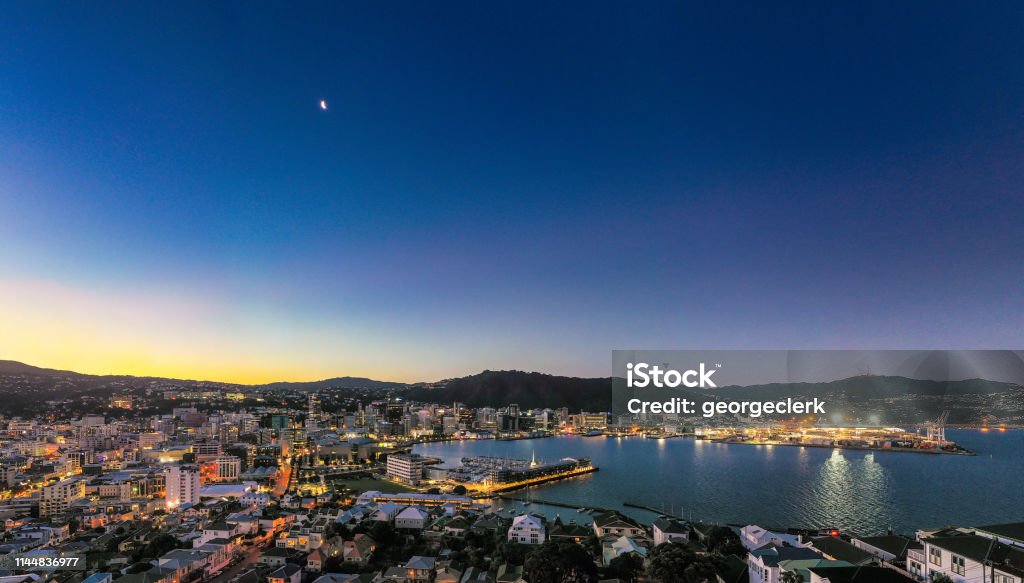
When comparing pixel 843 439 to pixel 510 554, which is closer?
pixel 510 554

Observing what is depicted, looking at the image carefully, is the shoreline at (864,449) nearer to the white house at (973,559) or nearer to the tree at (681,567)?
the white house at (973,559)

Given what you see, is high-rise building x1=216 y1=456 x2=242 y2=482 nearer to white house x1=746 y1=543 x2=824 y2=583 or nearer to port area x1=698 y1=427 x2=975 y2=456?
white house x1=746 y1=543 x2=824 y2=583

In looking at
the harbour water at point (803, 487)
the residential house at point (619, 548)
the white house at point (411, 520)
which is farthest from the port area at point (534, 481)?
the residential house at point (619, 548)

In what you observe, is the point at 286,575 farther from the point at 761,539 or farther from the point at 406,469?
the point at 406,469

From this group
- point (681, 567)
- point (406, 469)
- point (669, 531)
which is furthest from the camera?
point (406, 469)

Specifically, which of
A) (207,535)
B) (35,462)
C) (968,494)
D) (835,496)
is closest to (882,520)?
(835,496)

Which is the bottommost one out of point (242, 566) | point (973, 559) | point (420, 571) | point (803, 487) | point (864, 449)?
point (864, 449)

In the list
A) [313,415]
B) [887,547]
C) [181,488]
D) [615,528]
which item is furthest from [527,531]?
[313,415]
